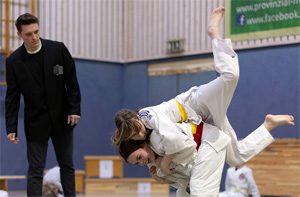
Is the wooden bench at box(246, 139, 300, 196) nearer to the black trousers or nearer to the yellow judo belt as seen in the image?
the black trousers

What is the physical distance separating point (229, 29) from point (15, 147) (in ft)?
13.9

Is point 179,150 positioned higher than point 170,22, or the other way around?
point 170,22

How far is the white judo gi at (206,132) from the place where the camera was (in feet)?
10.1

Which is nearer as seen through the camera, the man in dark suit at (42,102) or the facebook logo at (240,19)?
the man in dark suit at (42,102)

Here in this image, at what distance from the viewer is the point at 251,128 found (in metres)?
8.49

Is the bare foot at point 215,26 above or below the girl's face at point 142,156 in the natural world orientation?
above

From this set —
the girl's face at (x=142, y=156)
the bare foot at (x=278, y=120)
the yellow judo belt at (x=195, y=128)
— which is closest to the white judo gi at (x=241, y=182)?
the bare foot at (x=278, y=120)

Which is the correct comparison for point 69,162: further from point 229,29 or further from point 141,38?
point 141,38

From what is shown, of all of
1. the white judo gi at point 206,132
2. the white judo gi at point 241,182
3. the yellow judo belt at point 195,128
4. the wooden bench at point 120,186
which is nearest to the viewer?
the white judo gi at point 206,132

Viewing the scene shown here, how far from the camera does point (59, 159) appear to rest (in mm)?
4219

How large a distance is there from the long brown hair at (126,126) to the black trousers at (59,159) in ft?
3.67

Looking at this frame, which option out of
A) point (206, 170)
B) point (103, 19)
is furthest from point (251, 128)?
point (206, 170)

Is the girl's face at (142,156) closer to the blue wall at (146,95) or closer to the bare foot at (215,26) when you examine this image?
the bare foot at (215,26)

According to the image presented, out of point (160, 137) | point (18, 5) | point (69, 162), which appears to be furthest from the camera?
point (18, 5)
